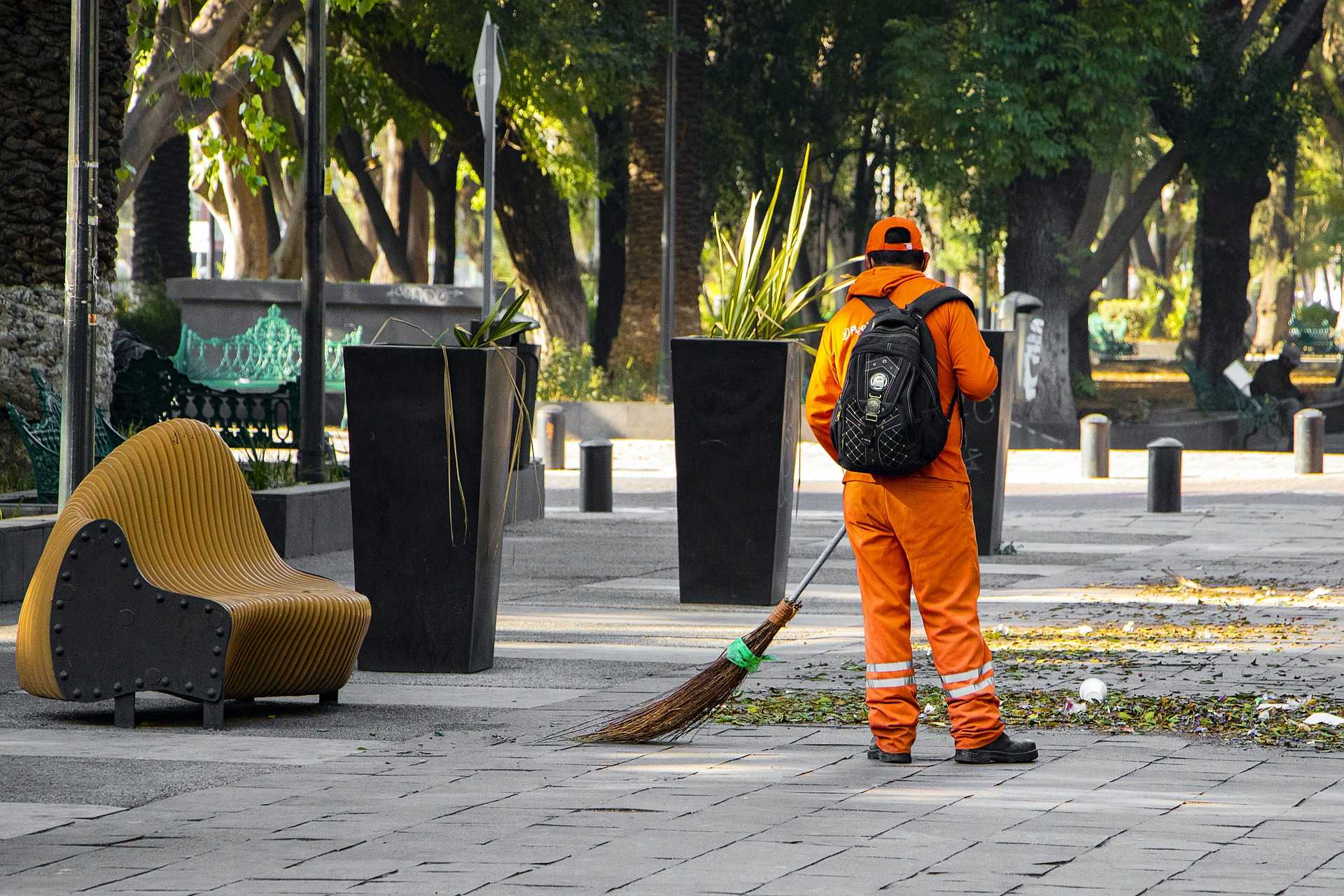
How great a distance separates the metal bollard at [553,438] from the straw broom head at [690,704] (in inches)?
580

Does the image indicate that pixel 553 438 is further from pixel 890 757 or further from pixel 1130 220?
pixel 890 757

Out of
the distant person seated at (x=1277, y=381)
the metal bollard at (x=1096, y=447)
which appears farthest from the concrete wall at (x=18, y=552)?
the distant person seated at (x=1277, y=381)

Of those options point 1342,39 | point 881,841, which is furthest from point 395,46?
point 1342,39

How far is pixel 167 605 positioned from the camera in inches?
279

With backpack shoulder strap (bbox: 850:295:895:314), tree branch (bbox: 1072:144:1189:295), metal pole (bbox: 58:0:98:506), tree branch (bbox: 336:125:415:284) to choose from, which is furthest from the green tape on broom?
tree branch (bbox: 336:125:415:284)

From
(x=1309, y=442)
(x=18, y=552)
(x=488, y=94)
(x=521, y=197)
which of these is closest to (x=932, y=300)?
(x=18, y=552)

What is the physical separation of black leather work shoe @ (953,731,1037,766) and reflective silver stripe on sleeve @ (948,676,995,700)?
16 cm

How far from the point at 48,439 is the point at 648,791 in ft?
23.9

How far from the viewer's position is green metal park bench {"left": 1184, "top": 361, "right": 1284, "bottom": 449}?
29641mm

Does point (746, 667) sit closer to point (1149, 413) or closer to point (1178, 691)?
point (1178, 691)

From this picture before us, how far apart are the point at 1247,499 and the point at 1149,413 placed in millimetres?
13668

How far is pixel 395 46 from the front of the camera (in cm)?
2761

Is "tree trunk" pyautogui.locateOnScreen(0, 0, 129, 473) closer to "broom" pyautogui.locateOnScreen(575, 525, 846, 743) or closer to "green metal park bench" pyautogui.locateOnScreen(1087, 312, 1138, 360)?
"broom" pyautogui.locateOnScreen(575, 525, 846, 743)

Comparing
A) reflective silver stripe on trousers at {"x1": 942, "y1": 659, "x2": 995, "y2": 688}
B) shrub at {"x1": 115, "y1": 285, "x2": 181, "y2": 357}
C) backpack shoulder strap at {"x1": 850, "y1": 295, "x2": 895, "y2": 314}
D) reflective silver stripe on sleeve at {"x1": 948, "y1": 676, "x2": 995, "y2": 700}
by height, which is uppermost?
shrub at {"x1": 115, "y1": 285, "x2": 181, "y2": 357}
